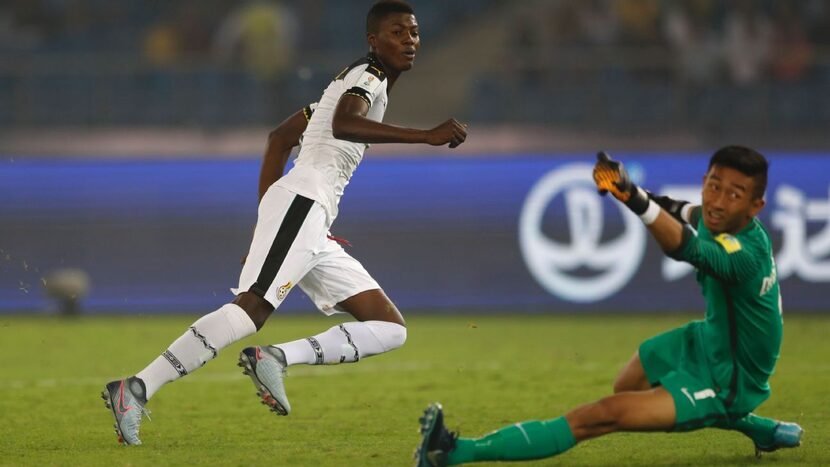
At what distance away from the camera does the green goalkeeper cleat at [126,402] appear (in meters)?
6.37

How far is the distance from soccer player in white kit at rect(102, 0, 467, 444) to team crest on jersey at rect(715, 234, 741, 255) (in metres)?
1.35

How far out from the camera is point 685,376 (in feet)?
18.4

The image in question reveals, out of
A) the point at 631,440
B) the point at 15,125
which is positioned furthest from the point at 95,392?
the point at 15,125

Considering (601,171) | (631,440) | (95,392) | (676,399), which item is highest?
(601,171)

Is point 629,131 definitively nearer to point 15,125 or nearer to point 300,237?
point 15,125

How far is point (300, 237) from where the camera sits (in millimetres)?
6602

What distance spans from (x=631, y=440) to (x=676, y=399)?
1.34 meters

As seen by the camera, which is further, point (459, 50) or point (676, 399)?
point (459, 50)

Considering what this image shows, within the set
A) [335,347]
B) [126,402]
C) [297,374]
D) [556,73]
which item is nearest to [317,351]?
[335,347]

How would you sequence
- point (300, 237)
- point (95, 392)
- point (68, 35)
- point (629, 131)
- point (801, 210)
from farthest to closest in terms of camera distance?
point (68, 35)
point (629, 131)
point (801, 210)
point (95, 392)
point (300, 237)

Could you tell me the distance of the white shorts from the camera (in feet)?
21.4

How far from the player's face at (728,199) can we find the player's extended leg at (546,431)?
31.2 inches

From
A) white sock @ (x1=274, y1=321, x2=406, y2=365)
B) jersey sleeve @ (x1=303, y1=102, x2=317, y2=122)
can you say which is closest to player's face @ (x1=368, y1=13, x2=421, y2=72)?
jersey sleeve @ (x1=303, y1=102, x2=317, y2=122)

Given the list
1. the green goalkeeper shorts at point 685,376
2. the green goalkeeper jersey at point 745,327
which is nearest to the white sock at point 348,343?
the green goalkeeper shorts at point 685,376
